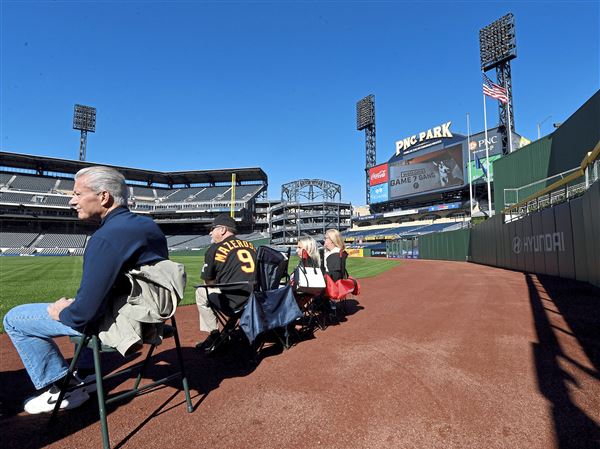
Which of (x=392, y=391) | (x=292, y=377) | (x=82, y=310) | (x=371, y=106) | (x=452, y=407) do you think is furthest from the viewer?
(x=371, y=106)

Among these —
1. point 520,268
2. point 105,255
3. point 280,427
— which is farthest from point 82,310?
point 520,268

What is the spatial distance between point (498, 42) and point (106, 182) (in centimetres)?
5047

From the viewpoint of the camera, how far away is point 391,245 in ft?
138

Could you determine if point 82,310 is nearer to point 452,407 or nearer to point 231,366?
point 231,366

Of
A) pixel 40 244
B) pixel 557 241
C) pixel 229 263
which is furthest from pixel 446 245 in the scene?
pixel 40 244

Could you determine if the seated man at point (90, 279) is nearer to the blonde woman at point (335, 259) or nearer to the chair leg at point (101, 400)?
the chair leg at point (101, 400)

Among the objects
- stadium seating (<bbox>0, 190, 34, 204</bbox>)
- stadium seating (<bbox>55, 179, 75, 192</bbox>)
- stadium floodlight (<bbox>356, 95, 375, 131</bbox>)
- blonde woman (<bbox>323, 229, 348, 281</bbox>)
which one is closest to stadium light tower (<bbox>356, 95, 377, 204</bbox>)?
stadium floodlight (<bbox>356, 95, 375, 131</bbox>)

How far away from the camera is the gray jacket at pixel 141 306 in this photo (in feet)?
7.20

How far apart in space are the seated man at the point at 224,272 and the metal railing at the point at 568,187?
26.1 ft

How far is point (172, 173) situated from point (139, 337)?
7370 centimetres

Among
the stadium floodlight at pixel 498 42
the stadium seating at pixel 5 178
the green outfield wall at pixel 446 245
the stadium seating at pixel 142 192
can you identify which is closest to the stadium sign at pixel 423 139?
the stadium floodlight at pixel 498 42

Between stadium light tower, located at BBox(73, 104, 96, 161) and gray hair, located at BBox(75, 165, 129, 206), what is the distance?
74.8 m

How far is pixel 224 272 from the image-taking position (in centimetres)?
408

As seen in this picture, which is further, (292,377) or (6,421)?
(292,377)
